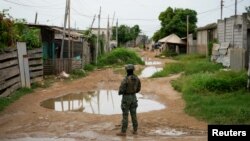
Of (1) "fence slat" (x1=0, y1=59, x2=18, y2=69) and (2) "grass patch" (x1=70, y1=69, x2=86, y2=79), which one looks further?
(2) "grass patch" (x1=70, y1=69, x2=86, y2=79)

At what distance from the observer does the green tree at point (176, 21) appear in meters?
52.1

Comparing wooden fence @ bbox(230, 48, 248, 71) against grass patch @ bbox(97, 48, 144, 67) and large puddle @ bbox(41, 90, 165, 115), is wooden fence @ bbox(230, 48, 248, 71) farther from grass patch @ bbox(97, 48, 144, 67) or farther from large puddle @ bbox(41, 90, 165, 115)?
grass patch @ bbox(97, 48, 144, 67)

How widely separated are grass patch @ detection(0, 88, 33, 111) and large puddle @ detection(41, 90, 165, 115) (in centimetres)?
111

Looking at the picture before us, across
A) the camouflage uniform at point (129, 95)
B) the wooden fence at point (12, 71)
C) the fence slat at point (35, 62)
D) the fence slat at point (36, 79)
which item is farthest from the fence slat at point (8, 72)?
the camouflage uniform at point (129, 95)

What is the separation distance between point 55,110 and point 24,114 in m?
1.15

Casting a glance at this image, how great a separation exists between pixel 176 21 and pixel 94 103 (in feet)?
130

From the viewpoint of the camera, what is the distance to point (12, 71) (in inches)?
595

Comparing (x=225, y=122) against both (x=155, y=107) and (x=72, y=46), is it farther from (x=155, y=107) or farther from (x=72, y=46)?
(x=72, y=46)

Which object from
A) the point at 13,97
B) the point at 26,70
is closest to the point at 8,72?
the point at 13,97

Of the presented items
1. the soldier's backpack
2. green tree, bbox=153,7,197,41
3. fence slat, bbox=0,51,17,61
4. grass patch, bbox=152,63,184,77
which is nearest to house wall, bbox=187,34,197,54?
green tree, bbox=153,7,197,41

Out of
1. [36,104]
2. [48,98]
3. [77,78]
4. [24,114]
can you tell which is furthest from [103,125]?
[77,78]

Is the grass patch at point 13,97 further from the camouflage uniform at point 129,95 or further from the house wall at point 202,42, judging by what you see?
the house wall at point 202,42

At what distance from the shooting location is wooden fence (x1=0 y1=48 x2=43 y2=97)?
549 inches

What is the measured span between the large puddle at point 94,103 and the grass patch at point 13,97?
1.11 metres
